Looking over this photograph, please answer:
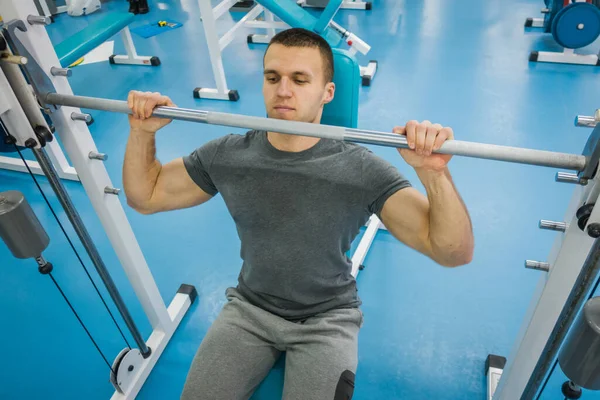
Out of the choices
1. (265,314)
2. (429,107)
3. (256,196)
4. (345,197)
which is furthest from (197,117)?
(429,107)

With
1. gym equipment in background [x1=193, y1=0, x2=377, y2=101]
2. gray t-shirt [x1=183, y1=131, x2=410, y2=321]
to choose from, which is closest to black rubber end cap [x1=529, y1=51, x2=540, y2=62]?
gym equipment in background [x1=193, y1=0, x2=377, y2=101]

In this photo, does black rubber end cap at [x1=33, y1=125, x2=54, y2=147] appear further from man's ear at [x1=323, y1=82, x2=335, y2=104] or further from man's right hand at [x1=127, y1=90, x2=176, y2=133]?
man's ear at [x1=323, y1=82, x2=335, y2=104]

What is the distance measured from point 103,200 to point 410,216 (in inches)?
42.3

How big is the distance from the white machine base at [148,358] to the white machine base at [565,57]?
359cm

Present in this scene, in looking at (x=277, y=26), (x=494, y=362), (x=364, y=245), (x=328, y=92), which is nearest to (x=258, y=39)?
(x=277, y=26)

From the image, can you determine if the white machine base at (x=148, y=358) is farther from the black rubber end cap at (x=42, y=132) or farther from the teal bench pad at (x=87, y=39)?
the teal bench pad at (x=87, y=39)

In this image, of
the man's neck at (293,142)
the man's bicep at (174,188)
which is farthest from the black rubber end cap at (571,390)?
the man's bicep at (174,188)

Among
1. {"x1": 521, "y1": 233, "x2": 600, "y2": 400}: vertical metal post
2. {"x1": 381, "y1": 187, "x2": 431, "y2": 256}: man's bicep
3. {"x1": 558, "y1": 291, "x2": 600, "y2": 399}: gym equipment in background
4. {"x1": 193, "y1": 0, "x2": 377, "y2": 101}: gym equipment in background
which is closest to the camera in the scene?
{"x1": 558, "y1": 291, "x2": 600, "y2": 399}: gym equipment in background

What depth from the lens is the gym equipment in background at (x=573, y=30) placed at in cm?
356

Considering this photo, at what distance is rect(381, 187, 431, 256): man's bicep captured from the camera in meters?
1.27

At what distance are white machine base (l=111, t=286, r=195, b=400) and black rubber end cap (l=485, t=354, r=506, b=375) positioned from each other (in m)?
1.42

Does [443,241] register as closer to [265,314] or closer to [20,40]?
[265,314]

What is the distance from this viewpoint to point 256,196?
1.41 meters

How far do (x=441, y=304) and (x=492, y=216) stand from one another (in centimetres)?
70
